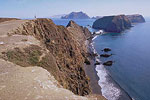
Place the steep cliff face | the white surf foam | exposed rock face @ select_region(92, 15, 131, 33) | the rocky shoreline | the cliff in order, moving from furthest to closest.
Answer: exposed rock face @ select_region(92, 15, 131, 33), the white surf foam, the rocky shoreline, the steep cliff face, the cliff

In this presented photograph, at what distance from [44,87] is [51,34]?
22923mm

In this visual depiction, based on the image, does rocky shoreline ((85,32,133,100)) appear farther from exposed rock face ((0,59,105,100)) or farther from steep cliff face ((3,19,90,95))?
exposed rock face ((0,59,105,100))

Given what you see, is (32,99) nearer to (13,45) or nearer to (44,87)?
(44,87)

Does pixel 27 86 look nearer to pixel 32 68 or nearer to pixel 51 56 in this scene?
pixel 32 68

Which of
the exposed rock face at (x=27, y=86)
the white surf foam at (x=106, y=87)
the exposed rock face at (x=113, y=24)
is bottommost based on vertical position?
the white surf foam at (x=106, y=87)

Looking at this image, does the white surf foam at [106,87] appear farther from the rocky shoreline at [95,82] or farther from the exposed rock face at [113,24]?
the exposed rock face at [113,24]

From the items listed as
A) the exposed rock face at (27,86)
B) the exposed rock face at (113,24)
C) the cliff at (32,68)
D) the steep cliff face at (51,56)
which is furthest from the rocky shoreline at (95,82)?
the exposed rock face at (113,24)

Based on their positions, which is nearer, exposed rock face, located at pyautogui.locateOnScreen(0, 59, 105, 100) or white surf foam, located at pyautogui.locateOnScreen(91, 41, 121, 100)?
exposed rock face, located at pyautogui.locateOnScreen(0, 59, 105, 100)

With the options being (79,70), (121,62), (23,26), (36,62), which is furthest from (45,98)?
(121,62)

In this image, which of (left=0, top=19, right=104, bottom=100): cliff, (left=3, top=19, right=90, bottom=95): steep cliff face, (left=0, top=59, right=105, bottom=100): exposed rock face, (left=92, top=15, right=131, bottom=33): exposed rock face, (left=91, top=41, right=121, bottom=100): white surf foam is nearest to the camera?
(left=0, top=59, right=105, bottom=100): exposed rock face

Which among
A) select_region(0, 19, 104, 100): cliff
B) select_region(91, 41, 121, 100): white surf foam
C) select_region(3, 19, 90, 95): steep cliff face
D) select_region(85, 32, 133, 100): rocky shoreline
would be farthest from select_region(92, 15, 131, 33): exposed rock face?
select_region(0, 19, 104, 100): cliff

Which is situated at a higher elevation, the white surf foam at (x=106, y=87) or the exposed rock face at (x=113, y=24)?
the exposed rock face at (x=113, y=24)

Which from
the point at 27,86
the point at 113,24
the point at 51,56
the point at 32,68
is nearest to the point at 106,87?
the point at 51,56

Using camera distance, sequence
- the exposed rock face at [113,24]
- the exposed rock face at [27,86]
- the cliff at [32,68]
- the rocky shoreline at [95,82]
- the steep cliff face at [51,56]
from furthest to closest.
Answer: the exposed rock face at [113,24]
the rocky shoreline at [95,82]
the steep cliff face at [51,56]
the cliff at [32,68]
the exposed rock face at [27,86]
